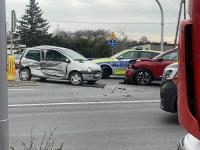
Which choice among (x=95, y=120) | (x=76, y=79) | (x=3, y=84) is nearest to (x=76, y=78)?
(x=76, y=79)

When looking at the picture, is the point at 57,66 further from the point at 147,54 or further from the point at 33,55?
the point at 147,54

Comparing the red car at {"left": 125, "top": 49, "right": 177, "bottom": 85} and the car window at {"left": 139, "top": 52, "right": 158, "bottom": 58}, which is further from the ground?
the car window at {"left": 139, "top": 52, "right": 158, "bottom": 58}

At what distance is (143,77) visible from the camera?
64.6 feet

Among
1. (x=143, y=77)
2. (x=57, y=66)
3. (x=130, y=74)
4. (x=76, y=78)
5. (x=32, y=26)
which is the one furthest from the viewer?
(x=32, y=26)

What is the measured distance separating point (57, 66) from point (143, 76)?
11.9 ft

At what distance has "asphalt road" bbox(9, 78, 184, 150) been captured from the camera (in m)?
7.77

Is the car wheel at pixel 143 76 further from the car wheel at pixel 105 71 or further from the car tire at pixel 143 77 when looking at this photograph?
the car wheel at pixel 105 71

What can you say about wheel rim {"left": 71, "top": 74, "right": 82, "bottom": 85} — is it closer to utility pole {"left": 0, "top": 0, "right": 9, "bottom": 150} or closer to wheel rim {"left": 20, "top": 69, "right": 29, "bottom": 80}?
wheel rim {"left": 20, "top": 69, "right": 29, "bottom": 80}

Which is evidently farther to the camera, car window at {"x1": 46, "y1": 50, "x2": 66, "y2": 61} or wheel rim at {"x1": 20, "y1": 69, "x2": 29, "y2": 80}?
wheel rim at {"x1": 20, "y1": 69, "x2": 29, "y2": 80}

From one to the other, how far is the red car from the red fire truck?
16.5 meters

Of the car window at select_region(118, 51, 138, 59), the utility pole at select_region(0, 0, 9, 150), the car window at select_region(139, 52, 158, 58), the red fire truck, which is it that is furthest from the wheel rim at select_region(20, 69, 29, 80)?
the red fire truck

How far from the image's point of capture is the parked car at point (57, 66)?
65.7 feet

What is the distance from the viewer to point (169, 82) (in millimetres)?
9086

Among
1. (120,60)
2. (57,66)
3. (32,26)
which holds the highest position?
(32,26)
